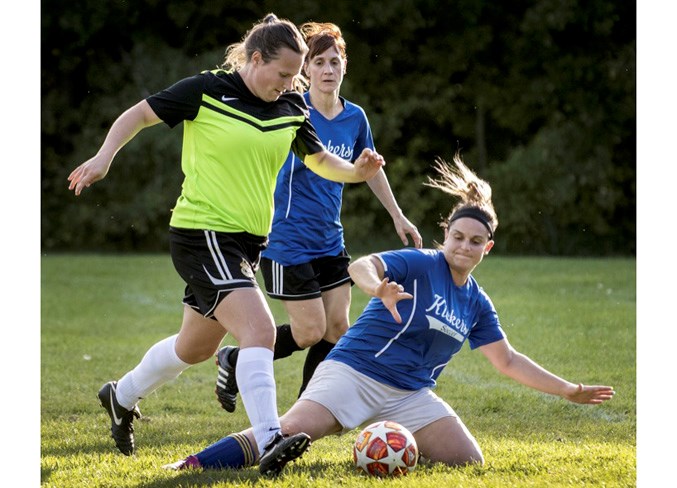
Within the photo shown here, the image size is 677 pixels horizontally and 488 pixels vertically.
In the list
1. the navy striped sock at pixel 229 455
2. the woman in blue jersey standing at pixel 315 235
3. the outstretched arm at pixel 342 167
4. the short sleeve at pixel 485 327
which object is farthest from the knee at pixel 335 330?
the navy striped sock at pixel 229 455

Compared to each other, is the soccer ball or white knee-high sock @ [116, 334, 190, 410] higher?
white knee-high sock @ [116, 334, 190, 410]

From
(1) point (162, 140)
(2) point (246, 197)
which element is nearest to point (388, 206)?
(2) point (246, 197)

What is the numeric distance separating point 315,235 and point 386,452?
1.65 meters

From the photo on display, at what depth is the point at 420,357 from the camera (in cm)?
446

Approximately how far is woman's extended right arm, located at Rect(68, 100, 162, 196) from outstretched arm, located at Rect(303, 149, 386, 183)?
768 millimetres

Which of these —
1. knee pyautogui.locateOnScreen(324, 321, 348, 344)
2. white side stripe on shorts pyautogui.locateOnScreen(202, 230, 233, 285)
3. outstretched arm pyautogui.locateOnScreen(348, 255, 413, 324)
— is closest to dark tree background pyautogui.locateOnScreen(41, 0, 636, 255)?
knee pyautogui.locateOnScreen(324, 321, 348, 344)

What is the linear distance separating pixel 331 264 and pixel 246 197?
1370mm

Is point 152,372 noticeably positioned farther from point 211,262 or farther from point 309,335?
point 309,335

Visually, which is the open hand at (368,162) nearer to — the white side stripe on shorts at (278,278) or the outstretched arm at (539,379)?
the outstretched arm at (539,379)

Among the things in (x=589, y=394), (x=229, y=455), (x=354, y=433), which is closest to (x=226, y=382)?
(x=354, y=433)

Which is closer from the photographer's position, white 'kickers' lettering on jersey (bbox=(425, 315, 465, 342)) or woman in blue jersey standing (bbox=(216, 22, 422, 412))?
white 'kickers' lettering on jersey (bbox=(425, 315, 465, 342))

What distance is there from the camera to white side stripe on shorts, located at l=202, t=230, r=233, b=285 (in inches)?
161

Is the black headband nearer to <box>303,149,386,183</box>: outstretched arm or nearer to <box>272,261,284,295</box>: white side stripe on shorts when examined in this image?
<box>303,149,386,183</box>: outstretched arm
